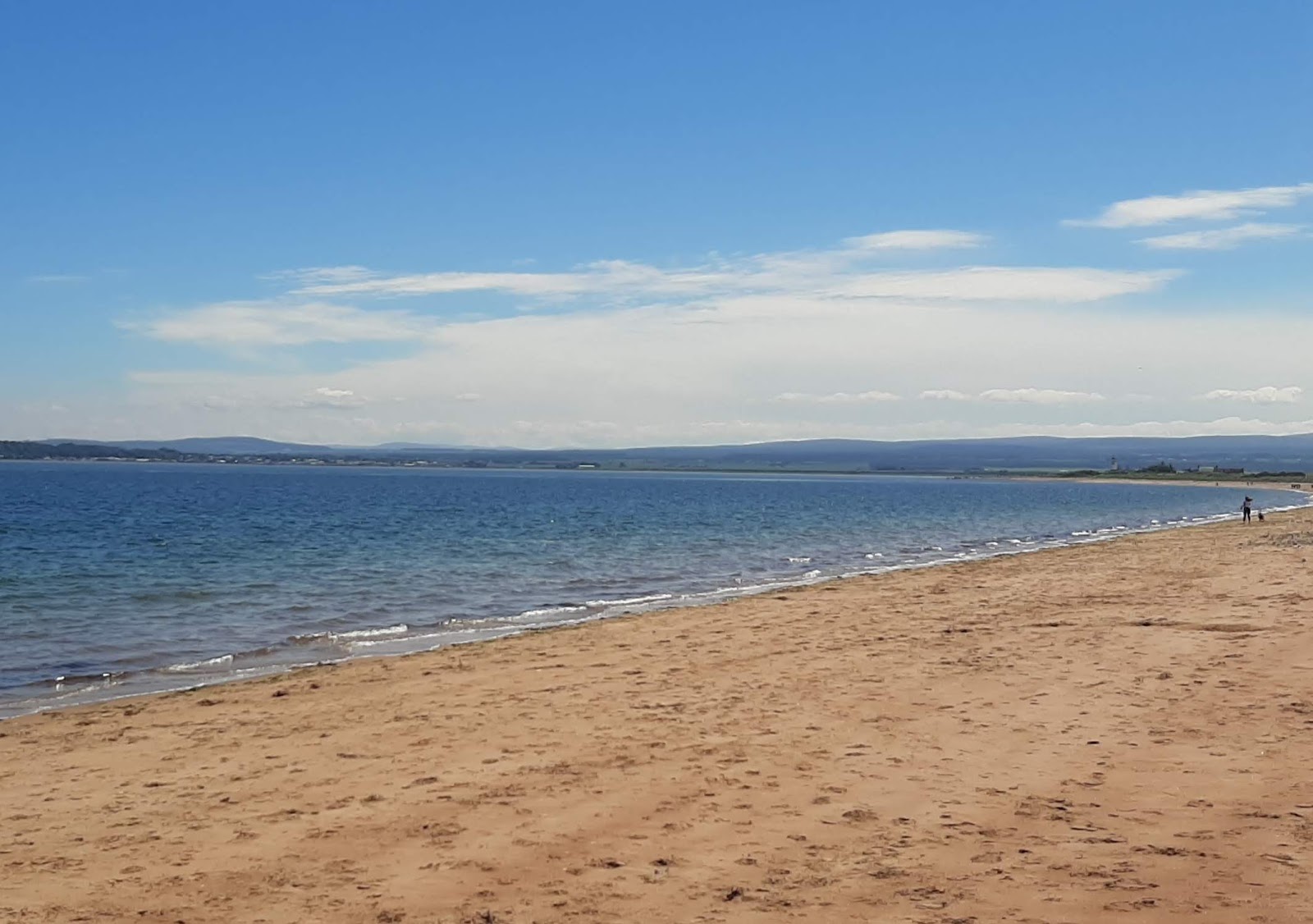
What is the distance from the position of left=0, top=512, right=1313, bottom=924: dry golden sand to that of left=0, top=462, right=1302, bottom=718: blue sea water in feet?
11.8

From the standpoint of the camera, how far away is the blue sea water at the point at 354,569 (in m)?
18.3

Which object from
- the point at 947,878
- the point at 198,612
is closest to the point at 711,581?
the point at 198,612

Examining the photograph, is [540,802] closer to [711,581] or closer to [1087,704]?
[1087,704]

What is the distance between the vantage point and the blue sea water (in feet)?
59.9

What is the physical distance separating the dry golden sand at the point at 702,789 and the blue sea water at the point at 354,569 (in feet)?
11.8

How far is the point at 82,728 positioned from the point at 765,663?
807cm

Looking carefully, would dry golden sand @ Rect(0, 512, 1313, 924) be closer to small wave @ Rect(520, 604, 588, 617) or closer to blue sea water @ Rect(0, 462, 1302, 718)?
blue sea water @ Rect(0, 462, 1302, 718)

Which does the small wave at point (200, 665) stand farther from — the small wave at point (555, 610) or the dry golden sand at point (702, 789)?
the small wave at point (555, 610)

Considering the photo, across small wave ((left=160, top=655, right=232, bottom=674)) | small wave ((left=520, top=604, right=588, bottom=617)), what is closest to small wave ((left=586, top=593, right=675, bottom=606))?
A: small wave ((left=520, top=604, right=588, bottom=617))

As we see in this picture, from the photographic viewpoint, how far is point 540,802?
873cm

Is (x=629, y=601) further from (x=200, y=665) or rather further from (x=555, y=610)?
(x=200, y=665)

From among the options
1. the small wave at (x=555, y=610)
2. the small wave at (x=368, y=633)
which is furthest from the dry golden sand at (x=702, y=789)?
the small wave at (x=555, y=610)

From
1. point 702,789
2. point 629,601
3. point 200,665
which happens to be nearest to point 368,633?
point 200,665

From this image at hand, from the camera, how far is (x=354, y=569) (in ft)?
101
